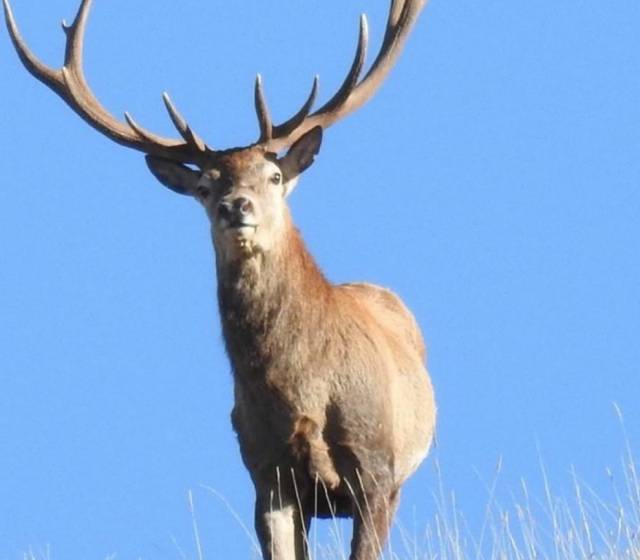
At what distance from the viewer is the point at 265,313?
9.30 m

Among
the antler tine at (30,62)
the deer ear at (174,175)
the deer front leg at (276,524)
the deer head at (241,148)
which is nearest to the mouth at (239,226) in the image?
the deer head at (241,148)

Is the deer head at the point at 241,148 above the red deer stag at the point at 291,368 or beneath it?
above

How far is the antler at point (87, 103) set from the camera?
32.4ft

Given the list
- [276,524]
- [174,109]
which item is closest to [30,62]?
[174,109]

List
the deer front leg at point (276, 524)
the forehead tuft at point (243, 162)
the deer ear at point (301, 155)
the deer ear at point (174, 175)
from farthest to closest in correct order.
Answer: the deer ear at point (174, 175) → the deer ear at point (301, 155) → the forehead tuft at point (243, 162) → the deer front leg at point (276, 524)

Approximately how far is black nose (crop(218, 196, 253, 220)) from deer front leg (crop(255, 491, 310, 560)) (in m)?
Result: 1.26

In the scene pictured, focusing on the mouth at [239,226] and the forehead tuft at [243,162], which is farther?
the forehead tuft at [243,162]

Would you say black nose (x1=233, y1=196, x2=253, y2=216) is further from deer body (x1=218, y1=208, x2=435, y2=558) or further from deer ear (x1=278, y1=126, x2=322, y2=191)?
deer ear (x1=278, y1=126, x2=322, y2=191)

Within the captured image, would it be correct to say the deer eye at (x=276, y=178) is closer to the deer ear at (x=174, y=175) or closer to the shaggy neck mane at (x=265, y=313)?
the shaggy neck mane at (x=265, y=313)

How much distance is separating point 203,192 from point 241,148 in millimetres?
284

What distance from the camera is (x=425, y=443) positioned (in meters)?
10.3

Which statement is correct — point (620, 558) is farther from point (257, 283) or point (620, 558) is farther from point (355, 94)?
point (355, 94)

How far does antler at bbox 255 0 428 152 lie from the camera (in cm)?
991

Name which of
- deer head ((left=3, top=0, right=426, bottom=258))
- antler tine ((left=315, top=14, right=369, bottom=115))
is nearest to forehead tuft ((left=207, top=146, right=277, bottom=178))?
deer head ((left=3, top=0, right=426, bottom=258))
